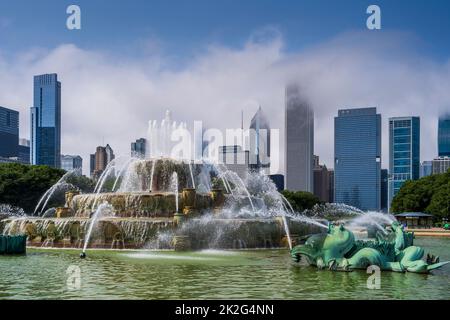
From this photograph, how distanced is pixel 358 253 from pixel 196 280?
195 inches

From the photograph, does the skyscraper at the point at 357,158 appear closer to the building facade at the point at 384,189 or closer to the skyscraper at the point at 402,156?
the building facade at the point at 384,189

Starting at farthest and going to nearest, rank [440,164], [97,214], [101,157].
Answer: [440,164] → [101,157] → [97,214]

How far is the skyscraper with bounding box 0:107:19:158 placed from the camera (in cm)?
3956

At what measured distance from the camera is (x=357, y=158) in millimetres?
73625

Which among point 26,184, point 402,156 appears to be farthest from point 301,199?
point 26,184

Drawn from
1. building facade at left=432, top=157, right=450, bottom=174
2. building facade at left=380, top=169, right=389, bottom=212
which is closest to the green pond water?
building facade at left=432, top=157, right=450, bottom=174

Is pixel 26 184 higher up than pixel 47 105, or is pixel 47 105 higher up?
pixel 47 105

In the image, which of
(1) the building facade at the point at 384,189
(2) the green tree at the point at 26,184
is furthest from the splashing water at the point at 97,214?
(1) the building facade at the point at 384,189

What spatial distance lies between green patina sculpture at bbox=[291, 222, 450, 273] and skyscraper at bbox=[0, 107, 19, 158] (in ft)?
88.2

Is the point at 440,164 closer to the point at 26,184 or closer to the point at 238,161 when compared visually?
the point at 238,161

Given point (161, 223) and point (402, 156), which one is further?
point (402, 156)

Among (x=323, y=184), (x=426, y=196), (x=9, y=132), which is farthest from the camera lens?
(x=323, y=184)

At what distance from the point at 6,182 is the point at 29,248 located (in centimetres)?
2986
